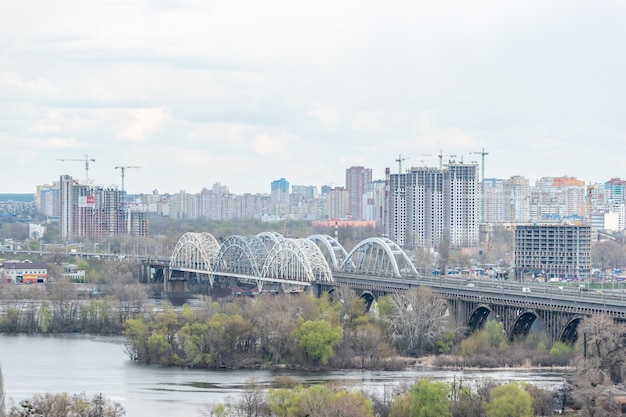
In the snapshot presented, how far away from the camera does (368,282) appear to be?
2682 inches

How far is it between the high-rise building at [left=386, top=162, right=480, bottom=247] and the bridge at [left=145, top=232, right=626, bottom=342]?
34.6 m

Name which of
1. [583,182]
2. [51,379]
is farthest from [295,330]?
[583,182]

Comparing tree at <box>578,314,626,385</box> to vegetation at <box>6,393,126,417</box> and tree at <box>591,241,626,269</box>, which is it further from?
tree at <box>591,241,626,269</box>

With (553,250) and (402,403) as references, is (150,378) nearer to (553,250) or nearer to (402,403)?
(402,403)

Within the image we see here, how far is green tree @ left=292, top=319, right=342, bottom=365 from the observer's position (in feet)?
162

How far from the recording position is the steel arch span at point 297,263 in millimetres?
73625

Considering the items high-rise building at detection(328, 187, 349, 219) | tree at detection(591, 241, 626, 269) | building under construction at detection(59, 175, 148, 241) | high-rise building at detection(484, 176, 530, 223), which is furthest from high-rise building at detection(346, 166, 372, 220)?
tree at detection(591, 241, 626, 269)

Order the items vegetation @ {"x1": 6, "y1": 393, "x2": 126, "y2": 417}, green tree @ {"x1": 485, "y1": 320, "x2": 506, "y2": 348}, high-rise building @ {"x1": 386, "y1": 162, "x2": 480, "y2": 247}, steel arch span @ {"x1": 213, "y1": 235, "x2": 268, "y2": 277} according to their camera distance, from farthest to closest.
A: high-rise building @ {"x1": 386, "y1": 162, "x2": 480, "y2": 247}
steel arch span @ {"x1": 213, "y1": 235, "x2": 268, "y2": 277}
green tree @ {"x1": 485, "y1": 320, "x2": 506, "y2": 348}
vegetation @ {"x1": 6, "y1": 393, "x2": 126, "y2": 417}

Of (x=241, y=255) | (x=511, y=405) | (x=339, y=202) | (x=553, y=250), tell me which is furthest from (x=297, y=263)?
(x=339, y=202)

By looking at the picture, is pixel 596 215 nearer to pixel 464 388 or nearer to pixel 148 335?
pixel 148 335

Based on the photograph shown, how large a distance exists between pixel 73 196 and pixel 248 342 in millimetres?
92894

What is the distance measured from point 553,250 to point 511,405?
67943mm

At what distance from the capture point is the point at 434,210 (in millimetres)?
129625

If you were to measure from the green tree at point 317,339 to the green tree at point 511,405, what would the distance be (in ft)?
46.7
